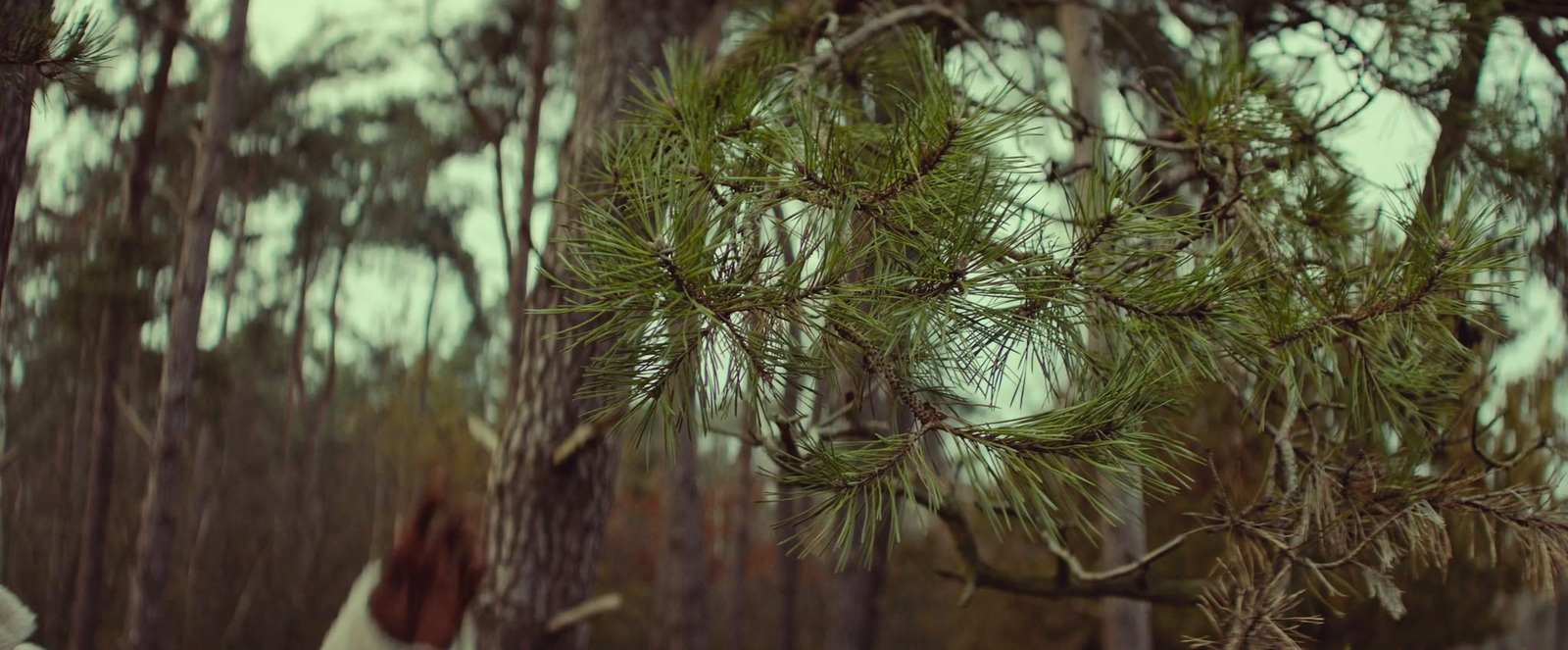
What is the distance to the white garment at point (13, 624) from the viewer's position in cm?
176

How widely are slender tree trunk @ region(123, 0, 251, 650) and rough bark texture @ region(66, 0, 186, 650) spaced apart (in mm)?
694

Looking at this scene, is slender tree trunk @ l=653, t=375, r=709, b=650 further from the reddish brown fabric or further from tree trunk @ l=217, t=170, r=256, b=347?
tree trunk @ l=217, t=170, r=256, b=347

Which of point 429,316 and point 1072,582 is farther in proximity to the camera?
point 429,316

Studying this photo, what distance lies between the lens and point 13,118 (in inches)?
68.8

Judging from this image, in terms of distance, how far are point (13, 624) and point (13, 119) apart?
807 mm

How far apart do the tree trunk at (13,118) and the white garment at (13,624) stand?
49 centimetres

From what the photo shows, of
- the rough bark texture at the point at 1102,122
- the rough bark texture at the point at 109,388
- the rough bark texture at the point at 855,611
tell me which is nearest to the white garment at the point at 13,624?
the rough bark texture at the point at 1102,122

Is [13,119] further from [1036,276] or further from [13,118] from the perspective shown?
[1036,276]

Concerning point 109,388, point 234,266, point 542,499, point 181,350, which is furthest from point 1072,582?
point 234,266

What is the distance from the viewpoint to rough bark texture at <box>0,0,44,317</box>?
5.32 feet

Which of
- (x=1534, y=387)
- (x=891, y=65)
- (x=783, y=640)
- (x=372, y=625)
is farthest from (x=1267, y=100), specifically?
(x=783, y=640)

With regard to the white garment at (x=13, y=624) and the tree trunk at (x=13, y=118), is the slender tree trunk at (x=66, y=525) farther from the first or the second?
the tree trunk at (x=13, y=118)

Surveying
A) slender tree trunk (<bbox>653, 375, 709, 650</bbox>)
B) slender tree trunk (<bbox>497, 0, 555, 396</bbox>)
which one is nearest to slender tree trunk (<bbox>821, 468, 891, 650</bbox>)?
slender tree trunk (<bbox>653, 375, 709, 650</bbox>)

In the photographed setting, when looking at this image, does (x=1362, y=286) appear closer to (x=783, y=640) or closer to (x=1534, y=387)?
(x=1534, y=387)
